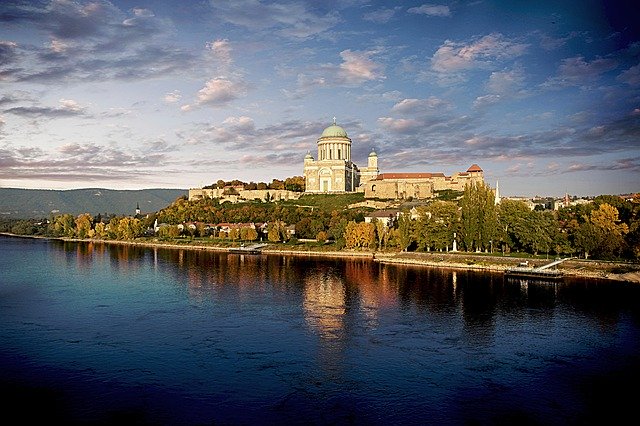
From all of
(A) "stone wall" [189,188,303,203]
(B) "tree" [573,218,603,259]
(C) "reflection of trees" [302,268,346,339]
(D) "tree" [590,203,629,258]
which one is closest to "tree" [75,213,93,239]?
(A) "stone wall" [189,188,303,203]

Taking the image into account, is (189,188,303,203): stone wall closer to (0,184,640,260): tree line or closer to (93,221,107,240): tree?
(0,184,640,260): tree line

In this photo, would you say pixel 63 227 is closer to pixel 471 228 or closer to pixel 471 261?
pixel 471 228

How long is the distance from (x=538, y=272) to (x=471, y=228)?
7.82m

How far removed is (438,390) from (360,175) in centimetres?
6565

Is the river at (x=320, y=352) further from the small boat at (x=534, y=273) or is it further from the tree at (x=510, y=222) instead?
the tree at (x=510, y=222)

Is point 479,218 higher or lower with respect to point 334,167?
lower

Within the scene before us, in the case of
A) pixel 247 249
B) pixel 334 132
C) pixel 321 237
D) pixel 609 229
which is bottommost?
pixel 247 249

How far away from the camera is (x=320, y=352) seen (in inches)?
622

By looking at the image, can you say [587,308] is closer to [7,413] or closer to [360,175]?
[7,413]

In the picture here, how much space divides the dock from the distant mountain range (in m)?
140

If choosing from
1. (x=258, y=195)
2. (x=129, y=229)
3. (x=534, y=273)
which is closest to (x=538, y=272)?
(x=534, y=273)

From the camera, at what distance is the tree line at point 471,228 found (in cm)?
3297

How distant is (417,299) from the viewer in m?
23.7

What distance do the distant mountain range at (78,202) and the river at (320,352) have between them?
139m
